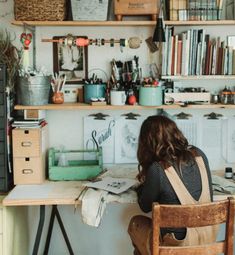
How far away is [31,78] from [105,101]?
47 centimetres

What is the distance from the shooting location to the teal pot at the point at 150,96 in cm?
286

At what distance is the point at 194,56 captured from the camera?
115 inches

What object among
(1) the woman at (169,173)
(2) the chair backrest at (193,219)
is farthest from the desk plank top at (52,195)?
(2) the chair backrest at (193,219)

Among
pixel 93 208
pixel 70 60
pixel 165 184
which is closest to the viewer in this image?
pixel 165 184

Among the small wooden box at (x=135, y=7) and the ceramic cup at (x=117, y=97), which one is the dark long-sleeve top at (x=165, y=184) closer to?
the ceramic cup at (x=117, y=97)

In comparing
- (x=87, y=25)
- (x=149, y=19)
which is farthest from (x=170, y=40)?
(x=87, y=25)

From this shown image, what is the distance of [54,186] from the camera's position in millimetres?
2824

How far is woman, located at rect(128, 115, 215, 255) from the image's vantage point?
2.31 m

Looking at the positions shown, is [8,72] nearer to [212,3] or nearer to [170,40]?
[170,40]

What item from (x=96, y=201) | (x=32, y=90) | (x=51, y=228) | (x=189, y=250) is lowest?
(x=51, y=228)

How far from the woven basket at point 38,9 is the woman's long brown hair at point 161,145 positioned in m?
0.93

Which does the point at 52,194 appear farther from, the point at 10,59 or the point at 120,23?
the point at 120,23

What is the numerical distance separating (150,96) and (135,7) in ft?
1.80

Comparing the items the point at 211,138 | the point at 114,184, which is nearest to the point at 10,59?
the point at 114,184
